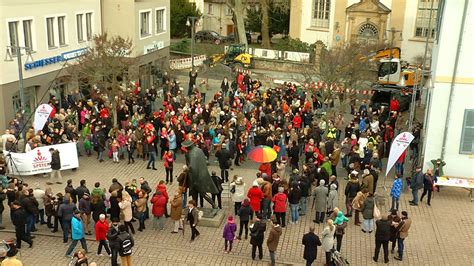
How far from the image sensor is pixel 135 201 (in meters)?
16.1

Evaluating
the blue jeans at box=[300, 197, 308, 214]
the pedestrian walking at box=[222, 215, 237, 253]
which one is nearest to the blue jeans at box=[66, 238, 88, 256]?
the pedestrian walking at box=[222, 215, 237, 253]

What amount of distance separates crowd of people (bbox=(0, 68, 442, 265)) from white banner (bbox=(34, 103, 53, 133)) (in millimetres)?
338

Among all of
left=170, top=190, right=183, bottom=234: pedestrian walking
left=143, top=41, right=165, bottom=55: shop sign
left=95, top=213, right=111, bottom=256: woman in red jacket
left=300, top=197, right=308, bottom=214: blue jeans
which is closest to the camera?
left=95, top=213, right=111, bottom=256: woman in red jacket

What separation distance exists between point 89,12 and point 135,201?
64.7ft

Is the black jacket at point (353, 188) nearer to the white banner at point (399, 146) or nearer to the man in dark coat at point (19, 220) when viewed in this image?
the white banner at point (399, 146)

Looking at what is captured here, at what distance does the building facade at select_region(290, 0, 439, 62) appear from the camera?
161 ft

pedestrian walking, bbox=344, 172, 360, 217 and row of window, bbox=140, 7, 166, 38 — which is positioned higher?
row of window, bbox=140, 7, 166, 38

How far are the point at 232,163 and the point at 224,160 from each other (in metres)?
2.82

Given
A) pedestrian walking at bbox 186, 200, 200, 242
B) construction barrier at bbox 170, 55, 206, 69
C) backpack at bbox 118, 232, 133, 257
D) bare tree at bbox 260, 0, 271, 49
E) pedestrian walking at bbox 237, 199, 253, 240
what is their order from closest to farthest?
backpack at bbox 118, 232, 133, 257
pedestrian walking at bbox 186, 200, 200, 242
pedestrian walking at bbox 237, 199, 253, 240
construction barrier at bbox 170, 55, 206, 69
bare tree at bbox 260, 0, 271, 49

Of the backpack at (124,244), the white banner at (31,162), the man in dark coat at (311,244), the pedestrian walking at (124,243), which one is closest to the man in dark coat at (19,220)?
the pedestrian walking at (124,243)

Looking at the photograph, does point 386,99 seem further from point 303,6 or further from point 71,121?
point 303,6

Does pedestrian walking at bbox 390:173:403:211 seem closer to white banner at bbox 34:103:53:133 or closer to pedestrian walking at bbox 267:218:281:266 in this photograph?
pedestrian walking at bbox 267:218:281:266

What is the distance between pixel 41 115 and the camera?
74.1 ft

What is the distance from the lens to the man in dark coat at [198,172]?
16.3 meters
